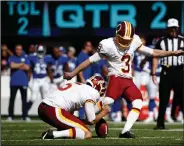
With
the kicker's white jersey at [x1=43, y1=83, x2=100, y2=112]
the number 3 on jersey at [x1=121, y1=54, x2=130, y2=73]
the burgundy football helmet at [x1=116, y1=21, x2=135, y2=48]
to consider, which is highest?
the burgundy football helmet at [x1=116, y1=21, x2=135, y2=48]

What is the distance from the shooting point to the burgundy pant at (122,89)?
11078 mm

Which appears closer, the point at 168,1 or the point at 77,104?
the point at 77,104

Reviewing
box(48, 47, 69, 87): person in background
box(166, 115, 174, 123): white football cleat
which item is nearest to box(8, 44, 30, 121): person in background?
box(48, 47, 69, 87): person in background

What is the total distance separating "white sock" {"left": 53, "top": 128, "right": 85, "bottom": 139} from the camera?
34.3 ft

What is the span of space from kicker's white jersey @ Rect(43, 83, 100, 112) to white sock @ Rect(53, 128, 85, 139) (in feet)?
1.06

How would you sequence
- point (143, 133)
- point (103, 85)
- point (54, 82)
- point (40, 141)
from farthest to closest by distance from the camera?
point (54, 82) < point (143, 133) < point (103, 85) < point (40, 141)

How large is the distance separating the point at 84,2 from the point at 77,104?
30.2ft

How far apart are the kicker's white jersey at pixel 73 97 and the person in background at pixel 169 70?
9.54 feet

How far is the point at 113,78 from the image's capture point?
11.2 meters

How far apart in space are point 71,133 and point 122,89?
1.06m

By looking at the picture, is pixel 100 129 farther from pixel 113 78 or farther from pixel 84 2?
pixel 84 2

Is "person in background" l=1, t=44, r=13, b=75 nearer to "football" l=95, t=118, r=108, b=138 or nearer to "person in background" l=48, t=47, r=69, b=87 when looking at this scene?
"person in background" l=48, t=47, r=69, b=87

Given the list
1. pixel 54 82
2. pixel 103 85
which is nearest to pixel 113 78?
pixel 103 85

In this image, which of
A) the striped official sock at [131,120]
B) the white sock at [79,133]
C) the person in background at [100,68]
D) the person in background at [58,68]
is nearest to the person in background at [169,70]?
the striped official sock at [131,120]
